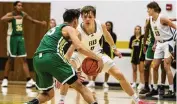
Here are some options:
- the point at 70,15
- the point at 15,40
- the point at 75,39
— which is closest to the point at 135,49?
the point at 15,40

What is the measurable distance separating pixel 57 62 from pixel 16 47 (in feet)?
20.7

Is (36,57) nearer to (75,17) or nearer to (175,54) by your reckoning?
(75,17)

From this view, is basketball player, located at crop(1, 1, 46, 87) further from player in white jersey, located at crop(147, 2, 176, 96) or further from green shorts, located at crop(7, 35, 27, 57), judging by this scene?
player in white jersey, located at crop(147, 2, 176, 96)

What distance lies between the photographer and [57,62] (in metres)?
6.22

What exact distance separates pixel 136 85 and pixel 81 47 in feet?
24.9

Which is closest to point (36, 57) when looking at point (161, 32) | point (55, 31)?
point (55, 31)

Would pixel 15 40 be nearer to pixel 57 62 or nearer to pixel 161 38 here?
pixel 161 38

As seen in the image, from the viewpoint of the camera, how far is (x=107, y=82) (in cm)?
1409

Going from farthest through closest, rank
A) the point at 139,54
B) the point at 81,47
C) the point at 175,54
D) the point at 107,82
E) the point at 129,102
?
the point at 107,82 < the point at 139,54 < the point at 175,54 < the point at 129,102 < the point at 81,47

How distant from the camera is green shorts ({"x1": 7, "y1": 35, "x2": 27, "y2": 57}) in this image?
1226 centimetres

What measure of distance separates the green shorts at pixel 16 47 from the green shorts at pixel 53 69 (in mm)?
5994

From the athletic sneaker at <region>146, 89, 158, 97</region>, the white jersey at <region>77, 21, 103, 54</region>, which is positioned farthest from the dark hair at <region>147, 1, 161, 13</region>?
the white jersey at <region>77, 21, 103, 54</region>

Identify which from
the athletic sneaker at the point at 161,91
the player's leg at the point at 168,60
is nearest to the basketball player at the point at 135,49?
the athletic sneaker at the point at 161,91

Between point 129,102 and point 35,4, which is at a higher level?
point 35,4
